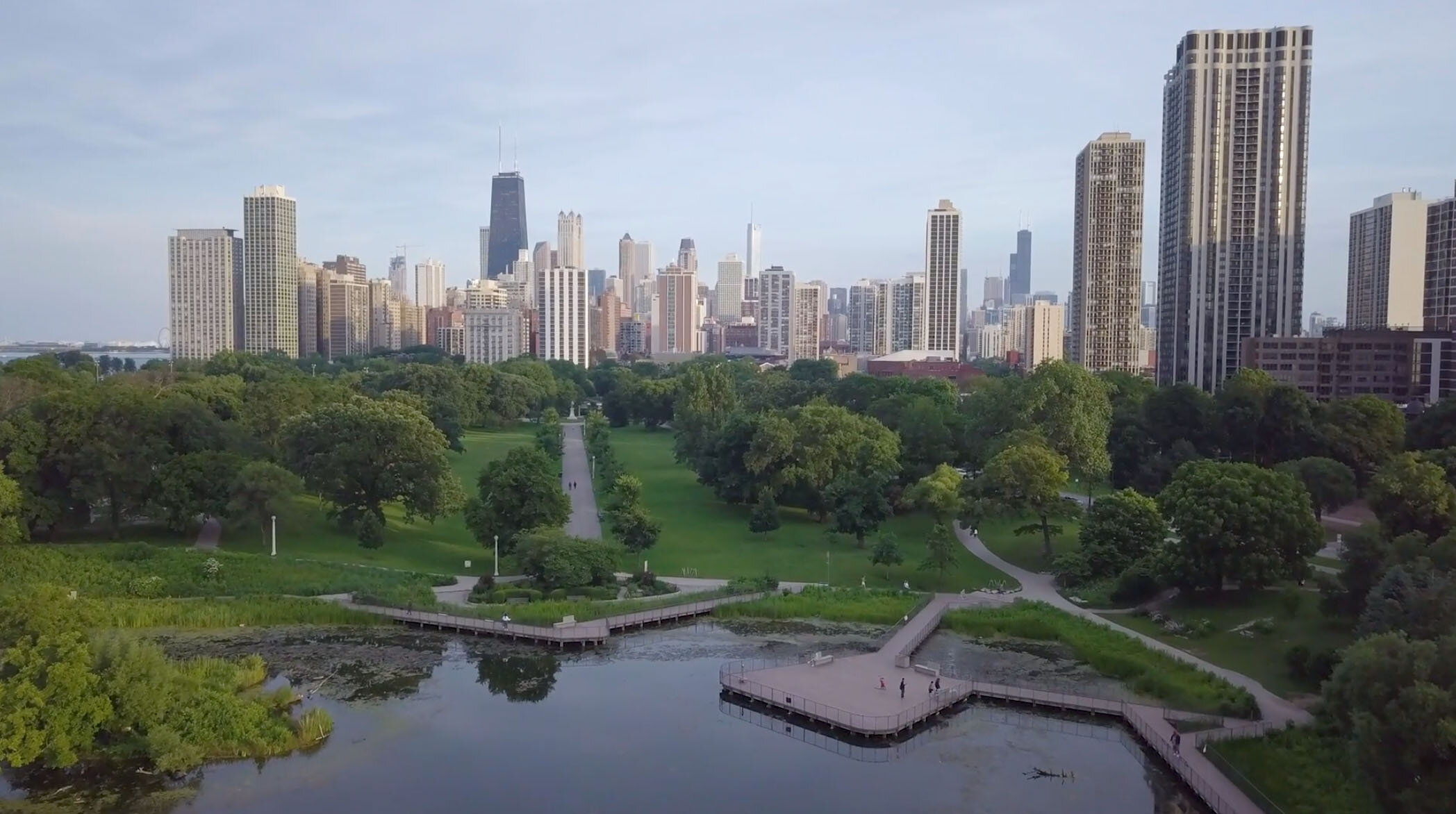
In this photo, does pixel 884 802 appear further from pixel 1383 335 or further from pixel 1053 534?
pixel 1383 335

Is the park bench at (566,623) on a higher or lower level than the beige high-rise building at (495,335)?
lower

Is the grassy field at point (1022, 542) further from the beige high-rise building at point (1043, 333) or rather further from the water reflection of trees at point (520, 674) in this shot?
the beige high-rise building at point (1043, 333)

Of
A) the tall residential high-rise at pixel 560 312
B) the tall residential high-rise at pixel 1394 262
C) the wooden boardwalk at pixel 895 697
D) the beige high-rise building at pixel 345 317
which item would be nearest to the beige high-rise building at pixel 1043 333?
the tall residential high-rise at pixel 1394 262

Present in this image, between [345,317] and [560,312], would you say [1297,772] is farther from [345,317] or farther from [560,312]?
[345,317]

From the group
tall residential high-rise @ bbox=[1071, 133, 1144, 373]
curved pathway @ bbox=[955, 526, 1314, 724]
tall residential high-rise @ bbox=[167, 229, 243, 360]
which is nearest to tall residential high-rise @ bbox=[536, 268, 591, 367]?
tall residential high-rise @ bbox=[167, 229, 243, 360]

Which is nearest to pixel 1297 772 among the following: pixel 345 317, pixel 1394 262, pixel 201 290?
pixel 1394 262

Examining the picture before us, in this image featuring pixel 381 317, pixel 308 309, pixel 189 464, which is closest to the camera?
pixel 189 464
